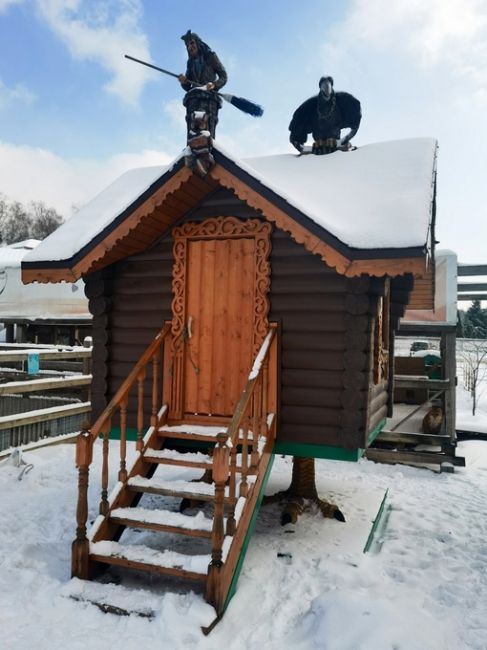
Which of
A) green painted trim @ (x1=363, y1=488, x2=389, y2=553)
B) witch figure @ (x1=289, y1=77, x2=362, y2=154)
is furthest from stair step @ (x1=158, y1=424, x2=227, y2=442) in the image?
witch figure @ (x1=289, y1=77, x2=362, y2=154)

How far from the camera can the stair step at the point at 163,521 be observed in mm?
4541

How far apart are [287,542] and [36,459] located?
Result: 4.68m

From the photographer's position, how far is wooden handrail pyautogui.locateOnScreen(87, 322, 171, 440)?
4.76 m

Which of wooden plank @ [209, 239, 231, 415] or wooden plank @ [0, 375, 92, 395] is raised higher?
wooden plank @ [209, 239, 231, 415]

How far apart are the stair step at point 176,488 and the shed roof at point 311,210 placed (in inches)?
99.2

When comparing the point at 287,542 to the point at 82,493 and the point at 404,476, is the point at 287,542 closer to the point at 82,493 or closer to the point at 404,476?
the point at 82,493

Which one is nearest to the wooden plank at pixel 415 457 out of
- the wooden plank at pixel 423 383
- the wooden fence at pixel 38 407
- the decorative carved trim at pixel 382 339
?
the wooden plank at pixel 423 383

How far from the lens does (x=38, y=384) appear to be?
8.66 m

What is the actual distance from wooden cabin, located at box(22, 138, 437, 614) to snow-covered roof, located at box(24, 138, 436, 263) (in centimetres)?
3

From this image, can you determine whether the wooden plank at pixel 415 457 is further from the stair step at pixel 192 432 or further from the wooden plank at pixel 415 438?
the stair step at pixel 192 432

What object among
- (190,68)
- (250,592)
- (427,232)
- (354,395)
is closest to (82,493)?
(250,592)

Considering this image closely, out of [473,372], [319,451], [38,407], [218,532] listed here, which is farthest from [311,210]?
[473,372]

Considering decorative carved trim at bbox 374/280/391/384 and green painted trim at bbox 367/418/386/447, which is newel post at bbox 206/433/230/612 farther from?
decorative carved trim at bbox 374/280/391/384

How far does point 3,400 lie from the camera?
9.71m
